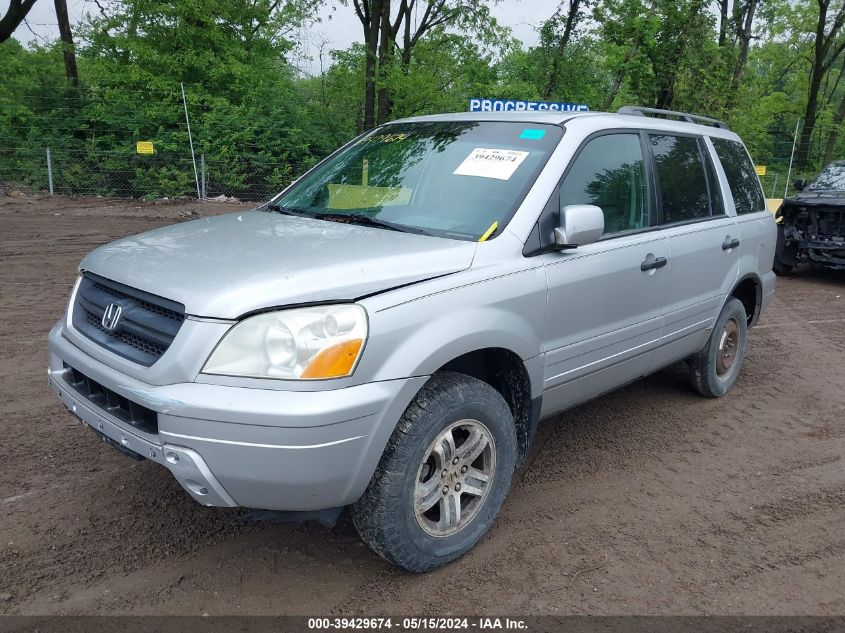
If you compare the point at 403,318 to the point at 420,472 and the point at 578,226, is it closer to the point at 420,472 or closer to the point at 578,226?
the point at 420,472

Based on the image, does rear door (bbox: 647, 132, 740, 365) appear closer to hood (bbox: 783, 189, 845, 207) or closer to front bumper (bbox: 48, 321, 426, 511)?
front bumper (bbox: 48, 321, 426, 511)

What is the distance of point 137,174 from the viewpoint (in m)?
18.1

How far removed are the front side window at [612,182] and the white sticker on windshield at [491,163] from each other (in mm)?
267

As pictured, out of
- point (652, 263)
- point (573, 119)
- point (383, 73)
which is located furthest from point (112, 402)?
point (383, 73)

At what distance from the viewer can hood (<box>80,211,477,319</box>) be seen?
2.56m

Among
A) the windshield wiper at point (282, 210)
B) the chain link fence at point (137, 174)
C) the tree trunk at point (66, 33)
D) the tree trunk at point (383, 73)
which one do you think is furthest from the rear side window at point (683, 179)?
the tree trunk at point (66, 33)

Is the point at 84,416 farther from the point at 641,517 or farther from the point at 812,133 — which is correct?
the point at 812,133

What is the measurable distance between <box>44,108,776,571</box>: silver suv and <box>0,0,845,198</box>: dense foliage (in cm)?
1406

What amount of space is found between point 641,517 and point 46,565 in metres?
2.71

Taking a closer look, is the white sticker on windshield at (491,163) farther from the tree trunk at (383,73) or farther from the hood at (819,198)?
the tree trunk at (383,73)

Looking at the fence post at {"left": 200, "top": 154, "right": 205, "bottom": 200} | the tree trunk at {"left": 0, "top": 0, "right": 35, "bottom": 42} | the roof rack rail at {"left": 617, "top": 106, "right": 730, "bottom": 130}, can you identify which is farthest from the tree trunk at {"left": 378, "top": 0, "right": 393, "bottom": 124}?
the roof rack rail at {"left": 617, "top": 106, "right": 730, "bottom": 130}

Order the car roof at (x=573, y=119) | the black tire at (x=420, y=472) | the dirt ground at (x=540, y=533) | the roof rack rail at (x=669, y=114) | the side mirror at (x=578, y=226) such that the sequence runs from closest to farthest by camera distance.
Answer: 1. the black tire at (x=420, y=472)
2. the dirt ground at (x=540, y=533)
3. the side mirror at (x=578, y=226)
4. the car roof at (x=573, y=119)
5. the roof rack rail at (x=669, y=114)

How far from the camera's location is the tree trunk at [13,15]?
596 inches

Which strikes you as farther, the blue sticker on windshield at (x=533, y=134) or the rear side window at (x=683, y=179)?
the rear side window at (x=683, y=179)
